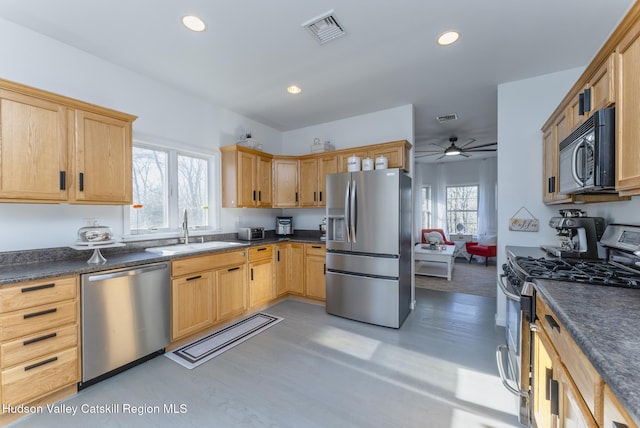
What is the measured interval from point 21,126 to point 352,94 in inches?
121

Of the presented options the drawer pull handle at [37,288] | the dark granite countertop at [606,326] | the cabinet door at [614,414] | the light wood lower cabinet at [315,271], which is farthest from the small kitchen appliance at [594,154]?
the drawer pull handle at [37,288]

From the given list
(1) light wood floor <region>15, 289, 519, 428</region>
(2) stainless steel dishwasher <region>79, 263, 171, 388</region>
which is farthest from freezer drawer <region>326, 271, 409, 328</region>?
(2) stainless steel dishwasher <region>79, 263, 171, 388</region>

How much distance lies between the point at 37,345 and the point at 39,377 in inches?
8.3

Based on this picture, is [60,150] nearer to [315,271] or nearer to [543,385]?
[315,271]

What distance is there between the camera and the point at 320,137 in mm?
4504

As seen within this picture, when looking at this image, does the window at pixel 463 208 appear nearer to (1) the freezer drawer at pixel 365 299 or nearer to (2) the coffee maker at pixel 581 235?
(1) the freezer drawer at pixel 365 299

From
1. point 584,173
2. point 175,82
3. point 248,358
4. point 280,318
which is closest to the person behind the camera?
point 584,173

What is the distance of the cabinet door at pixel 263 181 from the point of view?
3971 mm

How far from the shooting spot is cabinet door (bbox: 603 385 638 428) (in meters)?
0.63

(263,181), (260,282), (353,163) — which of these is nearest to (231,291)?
(260,282)

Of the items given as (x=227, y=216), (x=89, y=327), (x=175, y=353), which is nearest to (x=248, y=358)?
(x=175, y=353)

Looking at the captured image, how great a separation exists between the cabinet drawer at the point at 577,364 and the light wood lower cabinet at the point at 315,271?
2.65 meters

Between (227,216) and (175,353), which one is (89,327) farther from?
(227,216)

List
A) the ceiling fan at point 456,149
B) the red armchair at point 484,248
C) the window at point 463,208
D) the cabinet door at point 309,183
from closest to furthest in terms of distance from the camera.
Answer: the cabinet door at point 309,183 → the ceiling fan at point 456,149 → the red armchair at point 484,248 → the window at point 463,208
